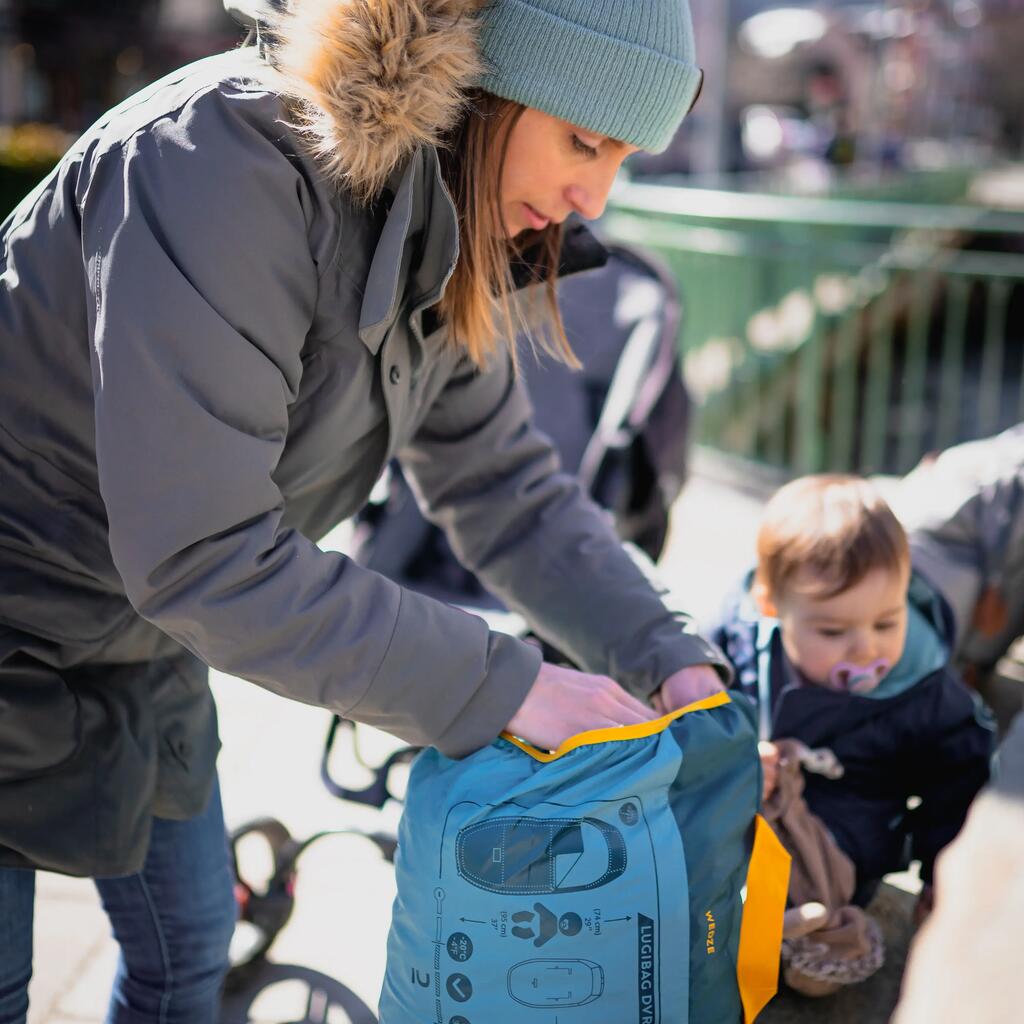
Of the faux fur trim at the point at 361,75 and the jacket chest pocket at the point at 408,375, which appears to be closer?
the faux fur trim at the point at 361,75

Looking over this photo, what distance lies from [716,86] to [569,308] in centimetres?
674

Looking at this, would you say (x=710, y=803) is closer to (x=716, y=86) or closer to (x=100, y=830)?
(x=100, y=830)

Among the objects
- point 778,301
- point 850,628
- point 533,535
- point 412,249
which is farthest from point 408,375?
point 778,301

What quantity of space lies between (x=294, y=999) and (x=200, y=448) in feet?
4.96

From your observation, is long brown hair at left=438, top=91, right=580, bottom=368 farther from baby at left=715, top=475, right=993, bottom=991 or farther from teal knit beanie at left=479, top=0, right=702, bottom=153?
baby at left=715, top=475, right=993, bottom=991

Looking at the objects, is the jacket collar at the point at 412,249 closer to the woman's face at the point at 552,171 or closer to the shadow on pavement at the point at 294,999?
the woman's face at the point at 552,171

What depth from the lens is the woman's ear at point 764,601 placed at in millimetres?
2488

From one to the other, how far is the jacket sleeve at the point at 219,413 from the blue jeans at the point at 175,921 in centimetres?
57

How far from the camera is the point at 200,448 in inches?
51.4

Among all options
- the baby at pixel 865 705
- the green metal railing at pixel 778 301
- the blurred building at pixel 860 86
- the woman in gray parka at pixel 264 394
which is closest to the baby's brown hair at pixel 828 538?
the baby at pixel 865 705

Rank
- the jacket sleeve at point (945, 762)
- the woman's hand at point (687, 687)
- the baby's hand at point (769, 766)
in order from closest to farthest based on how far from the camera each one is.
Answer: the woman's hand at point (687, 687)
the baby's hand at point (769, 766)
the jacket sleeve at point (945, 762)

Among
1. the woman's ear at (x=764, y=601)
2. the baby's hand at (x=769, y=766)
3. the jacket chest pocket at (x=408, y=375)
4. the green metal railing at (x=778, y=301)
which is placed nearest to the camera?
the jacket chest pocket at (x=408, y=375)

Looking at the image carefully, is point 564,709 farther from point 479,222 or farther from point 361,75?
point 361,75

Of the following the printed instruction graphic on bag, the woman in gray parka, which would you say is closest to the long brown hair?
the woman in gray parka
